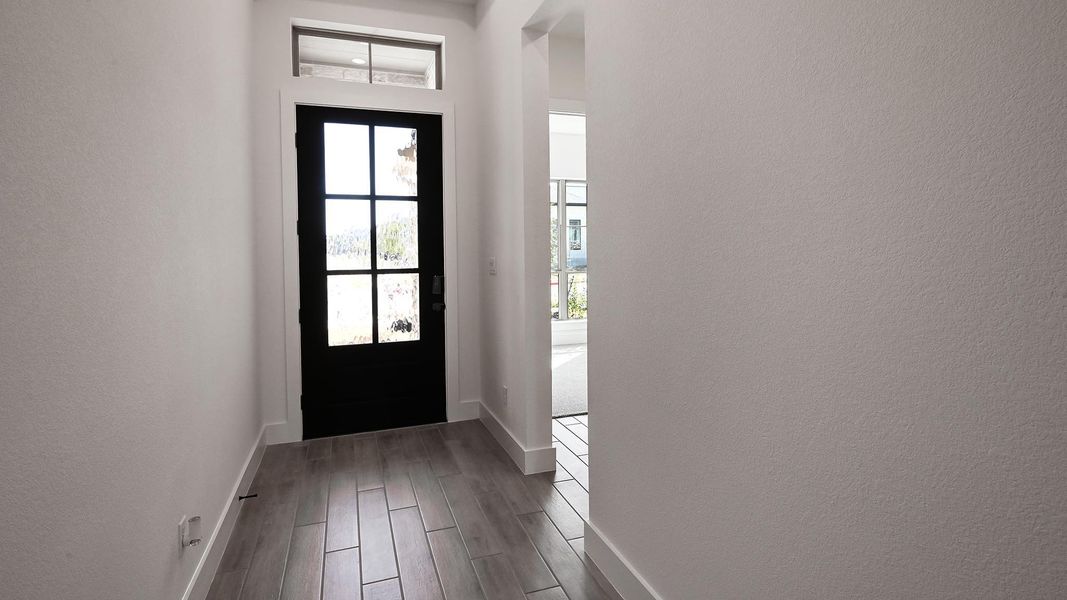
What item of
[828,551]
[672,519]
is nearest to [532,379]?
[672,519]

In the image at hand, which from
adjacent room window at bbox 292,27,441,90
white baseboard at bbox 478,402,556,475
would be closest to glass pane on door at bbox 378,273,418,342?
white baseboard at bbox 478,402,556,475

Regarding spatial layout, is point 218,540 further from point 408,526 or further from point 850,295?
point 850,295

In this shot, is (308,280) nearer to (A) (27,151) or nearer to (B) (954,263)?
(A) (27,151)

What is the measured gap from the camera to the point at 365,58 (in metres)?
3.61

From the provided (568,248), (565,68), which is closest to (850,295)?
(565,68)

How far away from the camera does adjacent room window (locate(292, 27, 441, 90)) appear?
351 cm

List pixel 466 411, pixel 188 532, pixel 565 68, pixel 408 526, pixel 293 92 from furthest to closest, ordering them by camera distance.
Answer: pixel 565 68
pixel 466 411
pixel 293 92
pixel 408 526
pixel 188 532

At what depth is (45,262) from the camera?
0.97 m

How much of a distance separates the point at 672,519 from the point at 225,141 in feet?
7.96

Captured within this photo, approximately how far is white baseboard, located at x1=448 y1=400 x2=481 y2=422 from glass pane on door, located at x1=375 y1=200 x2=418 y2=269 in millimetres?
1017

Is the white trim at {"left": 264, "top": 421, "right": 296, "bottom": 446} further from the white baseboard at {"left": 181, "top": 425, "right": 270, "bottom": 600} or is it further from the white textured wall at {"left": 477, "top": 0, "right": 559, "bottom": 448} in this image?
the white textured wall at {"left": 477, "top": 0, "right": 559, "bottom": 448}

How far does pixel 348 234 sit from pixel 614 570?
2.57m

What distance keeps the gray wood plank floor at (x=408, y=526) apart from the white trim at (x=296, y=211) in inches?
16.5

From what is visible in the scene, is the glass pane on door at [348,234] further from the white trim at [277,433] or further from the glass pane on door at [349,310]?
the white trim at [277,433]
